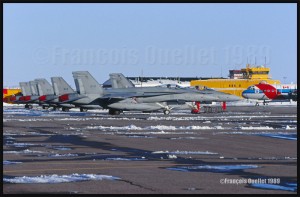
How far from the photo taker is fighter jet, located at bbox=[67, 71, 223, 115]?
206 ft

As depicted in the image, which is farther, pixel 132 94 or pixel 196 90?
pixel 196 90

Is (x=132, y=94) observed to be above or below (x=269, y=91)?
above

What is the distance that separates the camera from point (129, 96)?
6397 cm

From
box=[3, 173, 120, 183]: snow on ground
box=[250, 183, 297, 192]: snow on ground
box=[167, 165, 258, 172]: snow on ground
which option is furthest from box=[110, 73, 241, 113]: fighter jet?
box=[250, 183, 297, 192]: snow on ground

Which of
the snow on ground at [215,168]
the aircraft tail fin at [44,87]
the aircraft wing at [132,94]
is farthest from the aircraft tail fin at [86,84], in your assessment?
the snow on ground at [215,168]

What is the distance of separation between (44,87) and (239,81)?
1795 inches

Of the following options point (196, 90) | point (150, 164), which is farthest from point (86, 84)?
point (150, 164)

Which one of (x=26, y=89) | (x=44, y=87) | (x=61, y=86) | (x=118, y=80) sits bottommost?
(x=26, y=89)

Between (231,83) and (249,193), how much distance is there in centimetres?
11600

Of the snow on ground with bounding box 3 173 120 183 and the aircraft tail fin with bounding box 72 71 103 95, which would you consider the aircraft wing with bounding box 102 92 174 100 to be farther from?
the snow on ground with bounding box 3 173 120 183

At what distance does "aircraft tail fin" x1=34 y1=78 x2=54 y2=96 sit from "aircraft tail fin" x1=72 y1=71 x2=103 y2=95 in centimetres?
2726

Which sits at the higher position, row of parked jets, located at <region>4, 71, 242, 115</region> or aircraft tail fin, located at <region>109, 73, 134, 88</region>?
aircraft tail fin, located at <region>109, 73, 134, 88</region>

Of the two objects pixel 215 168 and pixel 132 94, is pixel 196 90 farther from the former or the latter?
pixel 215 168

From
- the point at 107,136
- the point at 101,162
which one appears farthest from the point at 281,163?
the point at 107,136
